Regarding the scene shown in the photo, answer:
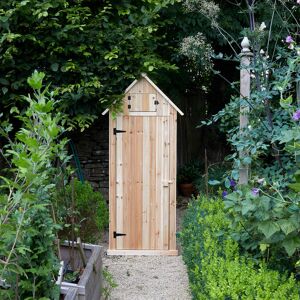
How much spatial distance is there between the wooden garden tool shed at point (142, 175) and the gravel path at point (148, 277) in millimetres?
155

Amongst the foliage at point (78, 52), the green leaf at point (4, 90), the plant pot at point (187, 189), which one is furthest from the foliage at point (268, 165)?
the plant pot at point (187, 189)

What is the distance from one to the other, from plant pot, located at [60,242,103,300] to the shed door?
129 cm

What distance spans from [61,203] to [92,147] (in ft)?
11.8

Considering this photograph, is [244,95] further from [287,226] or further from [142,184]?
[142,184]

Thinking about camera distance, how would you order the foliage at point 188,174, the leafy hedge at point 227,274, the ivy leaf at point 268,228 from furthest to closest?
the foliage at point 188,174 < the ivy leaf at point 268,228 < the leafy hedge at point 227,274

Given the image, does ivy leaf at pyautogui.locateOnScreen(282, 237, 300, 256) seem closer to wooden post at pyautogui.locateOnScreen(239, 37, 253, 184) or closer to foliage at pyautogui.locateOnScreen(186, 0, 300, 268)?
foliage at pyautogui.locateOnScreen(186, 0, 300, 268)

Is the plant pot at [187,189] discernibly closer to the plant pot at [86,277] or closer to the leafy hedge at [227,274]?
the plant pot at [86,277]

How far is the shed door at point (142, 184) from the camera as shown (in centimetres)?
524

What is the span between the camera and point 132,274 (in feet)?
15.6

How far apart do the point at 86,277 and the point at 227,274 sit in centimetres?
113

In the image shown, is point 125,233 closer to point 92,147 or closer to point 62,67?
point 62,67

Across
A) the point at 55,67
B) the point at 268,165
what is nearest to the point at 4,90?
the point at 55,67

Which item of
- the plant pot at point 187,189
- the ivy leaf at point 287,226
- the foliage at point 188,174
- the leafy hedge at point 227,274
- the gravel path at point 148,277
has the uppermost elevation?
the ivy leaf at point 287,226

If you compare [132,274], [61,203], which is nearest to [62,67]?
[61,203]
